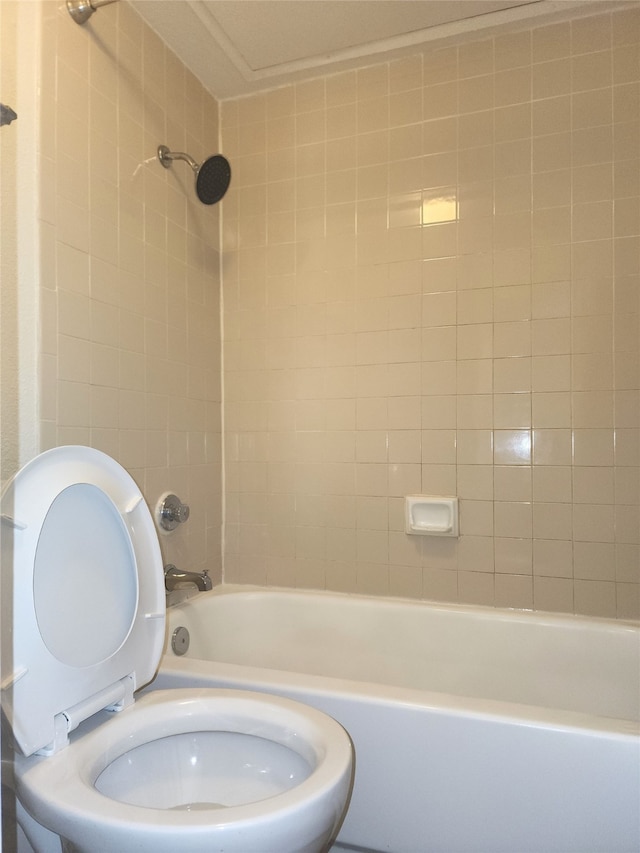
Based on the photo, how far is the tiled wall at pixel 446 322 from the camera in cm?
172

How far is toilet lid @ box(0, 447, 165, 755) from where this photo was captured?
904 millimetres

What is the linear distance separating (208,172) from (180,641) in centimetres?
145

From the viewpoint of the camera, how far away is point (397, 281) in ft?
6.31

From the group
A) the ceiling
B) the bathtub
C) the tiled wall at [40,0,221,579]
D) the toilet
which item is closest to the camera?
the toilet

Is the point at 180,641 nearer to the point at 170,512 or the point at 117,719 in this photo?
the point at 170,512

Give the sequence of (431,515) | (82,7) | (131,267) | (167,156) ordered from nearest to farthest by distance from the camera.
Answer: (82,7)
(131,267)
(167,156)
(431,515)

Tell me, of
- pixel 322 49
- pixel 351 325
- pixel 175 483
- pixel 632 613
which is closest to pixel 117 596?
pixel 175 483

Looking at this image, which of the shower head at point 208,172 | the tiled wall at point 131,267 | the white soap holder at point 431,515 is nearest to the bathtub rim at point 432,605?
the tiled wall at point 131,267

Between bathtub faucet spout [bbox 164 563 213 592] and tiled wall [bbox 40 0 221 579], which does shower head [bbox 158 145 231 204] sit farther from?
bathtub faucet spout [bbox 164 563 213 592]

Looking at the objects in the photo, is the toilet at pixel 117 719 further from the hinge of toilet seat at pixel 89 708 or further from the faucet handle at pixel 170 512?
the faucet handle at pixel 170 512

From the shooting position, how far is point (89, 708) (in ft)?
3.33

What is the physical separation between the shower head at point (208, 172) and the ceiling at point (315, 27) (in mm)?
354

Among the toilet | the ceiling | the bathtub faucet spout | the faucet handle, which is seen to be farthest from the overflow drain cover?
the ceiling

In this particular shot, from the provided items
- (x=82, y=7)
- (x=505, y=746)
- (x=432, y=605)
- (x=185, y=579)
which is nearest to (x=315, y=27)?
(x=82, y=7)
